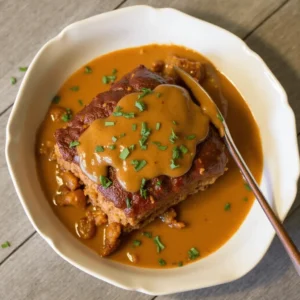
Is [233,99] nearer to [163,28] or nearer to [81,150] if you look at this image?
[163,28]

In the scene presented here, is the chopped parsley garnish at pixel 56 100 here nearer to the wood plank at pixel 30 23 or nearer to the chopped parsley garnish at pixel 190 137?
the wood plank at pixel 30 23

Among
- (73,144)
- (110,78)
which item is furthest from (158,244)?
(110,78)

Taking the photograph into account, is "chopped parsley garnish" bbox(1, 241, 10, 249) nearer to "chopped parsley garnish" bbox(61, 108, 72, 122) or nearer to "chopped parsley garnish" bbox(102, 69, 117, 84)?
"chopped parsley garnish" bbox(61, 108, 72, 122)

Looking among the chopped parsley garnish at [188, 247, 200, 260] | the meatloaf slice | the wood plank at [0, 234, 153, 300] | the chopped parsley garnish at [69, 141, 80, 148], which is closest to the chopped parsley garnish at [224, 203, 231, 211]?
the meatloaf slice

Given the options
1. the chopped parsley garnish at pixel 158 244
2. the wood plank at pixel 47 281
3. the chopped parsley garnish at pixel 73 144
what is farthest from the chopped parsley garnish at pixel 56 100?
the chopped parsley garnish at pixel 158 244

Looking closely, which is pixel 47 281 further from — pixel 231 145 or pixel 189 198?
pixel 231 145
